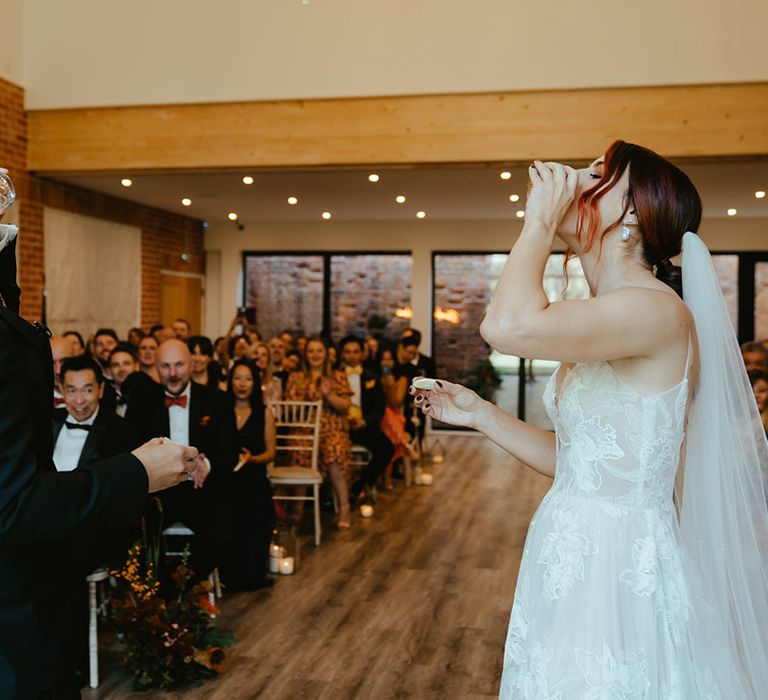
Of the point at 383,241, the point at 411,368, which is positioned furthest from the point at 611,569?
the point at 383,241

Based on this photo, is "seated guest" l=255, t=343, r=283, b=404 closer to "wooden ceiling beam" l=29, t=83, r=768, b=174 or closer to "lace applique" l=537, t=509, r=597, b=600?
"wooden ceiling beam" l=29, t=83, r=768, b=174

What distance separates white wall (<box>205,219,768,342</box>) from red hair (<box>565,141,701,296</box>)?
11344mm

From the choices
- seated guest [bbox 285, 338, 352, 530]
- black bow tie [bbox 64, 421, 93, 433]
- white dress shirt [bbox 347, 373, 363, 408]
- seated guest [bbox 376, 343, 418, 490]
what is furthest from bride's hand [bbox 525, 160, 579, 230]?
seated guest [bbox 376, 343, 418, 490]

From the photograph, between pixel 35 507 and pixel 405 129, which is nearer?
pixel 35 507

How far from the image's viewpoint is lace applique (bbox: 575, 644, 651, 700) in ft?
5.36

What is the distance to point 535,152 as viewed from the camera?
282 inches

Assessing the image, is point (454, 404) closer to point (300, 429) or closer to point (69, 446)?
point (69, 446)

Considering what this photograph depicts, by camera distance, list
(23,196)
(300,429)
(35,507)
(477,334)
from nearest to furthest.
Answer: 1. (35,507)
2. (300,429)
3. (23,196)
4. (477,334)

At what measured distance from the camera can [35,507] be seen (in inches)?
58.0

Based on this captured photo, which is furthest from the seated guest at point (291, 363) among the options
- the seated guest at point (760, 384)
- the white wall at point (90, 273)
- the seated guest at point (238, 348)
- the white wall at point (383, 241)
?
the white wall at point (383, 241)

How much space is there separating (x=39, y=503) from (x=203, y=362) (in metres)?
5.20

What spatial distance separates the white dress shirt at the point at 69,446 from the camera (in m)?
4.07

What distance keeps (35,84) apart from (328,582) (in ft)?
18.3

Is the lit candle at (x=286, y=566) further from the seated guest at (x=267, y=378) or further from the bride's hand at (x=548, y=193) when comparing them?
the bride's hand at (x=548, y=193)
